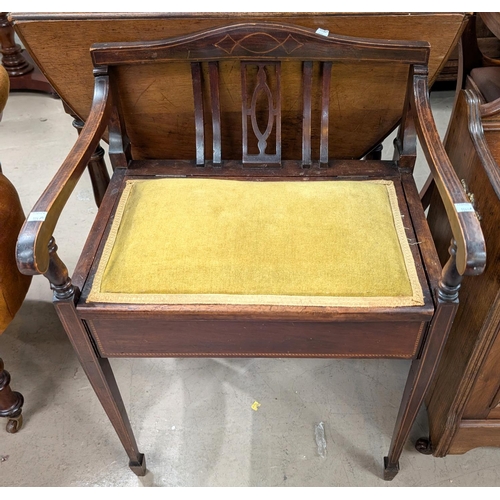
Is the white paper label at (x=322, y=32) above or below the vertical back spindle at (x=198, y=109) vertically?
above

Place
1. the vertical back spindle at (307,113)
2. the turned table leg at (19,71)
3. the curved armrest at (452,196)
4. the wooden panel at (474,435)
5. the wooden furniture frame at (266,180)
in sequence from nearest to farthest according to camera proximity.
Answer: the curved armrest at (452,196) < the wooden furniture frame at (266,180) < the vertical back spindle at (307,113) < the wooden panel at (474,435) < the turned table leg at (19,71)

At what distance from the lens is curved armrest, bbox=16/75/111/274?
80cm

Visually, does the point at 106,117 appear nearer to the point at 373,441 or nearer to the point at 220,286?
the point at 220,286

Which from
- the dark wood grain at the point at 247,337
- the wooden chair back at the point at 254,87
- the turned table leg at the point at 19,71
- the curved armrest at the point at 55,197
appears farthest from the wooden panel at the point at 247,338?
the turned table leg at the point at 19,71

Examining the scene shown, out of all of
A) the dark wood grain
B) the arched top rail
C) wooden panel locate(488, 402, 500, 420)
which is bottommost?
wooden panel locate(488, 402, 500, 420)

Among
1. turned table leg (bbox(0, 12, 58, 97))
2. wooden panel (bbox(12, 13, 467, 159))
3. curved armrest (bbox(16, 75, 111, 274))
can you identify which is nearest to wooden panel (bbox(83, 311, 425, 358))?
curved armrest (bbox(16, 75, 111, 274))

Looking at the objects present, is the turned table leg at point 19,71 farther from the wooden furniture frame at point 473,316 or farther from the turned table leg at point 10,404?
the wooden furniture frame at point 473,316

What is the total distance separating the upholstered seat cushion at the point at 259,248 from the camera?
933 mm

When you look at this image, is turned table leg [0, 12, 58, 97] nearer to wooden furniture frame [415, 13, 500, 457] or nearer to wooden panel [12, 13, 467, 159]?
wooden panel [12, 13, 467, 159]

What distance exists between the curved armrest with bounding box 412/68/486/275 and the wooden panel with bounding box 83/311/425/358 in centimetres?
20

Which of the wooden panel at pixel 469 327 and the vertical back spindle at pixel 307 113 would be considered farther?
the vertical back spindle at pixel 307 113

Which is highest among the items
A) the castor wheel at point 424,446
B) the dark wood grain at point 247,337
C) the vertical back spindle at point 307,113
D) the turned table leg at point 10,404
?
the vertical back spindle at point 307,113

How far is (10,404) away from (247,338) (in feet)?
2.48

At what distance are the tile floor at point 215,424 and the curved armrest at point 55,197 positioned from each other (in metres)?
0.73
